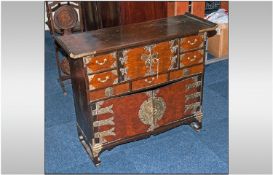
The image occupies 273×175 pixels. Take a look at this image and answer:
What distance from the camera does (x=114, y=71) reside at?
9.18ft

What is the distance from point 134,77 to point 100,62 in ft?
1.14

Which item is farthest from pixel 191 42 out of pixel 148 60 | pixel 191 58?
pixel 148 60

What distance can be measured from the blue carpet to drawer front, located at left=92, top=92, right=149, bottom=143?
26 cm

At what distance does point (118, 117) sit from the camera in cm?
304

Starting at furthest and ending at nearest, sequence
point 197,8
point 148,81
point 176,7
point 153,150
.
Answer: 1. point 197,8
2. point 176,7
3. point 153,150
4. point 148,81

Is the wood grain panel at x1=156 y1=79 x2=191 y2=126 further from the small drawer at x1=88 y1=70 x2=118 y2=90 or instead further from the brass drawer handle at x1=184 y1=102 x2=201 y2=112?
the small drawer at x1=88 y1=70 x2=118 y2=90

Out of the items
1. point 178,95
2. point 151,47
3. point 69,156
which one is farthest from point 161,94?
point 69,156

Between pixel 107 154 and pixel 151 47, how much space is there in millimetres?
1130

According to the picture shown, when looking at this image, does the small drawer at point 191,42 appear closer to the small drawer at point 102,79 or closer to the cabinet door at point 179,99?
the cabinet door at point 179,99

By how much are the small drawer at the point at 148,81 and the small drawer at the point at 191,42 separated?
0.96ft

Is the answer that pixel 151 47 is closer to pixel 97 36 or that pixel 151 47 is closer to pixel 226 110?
pixel 97 36

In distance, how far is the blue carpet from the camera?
316cm

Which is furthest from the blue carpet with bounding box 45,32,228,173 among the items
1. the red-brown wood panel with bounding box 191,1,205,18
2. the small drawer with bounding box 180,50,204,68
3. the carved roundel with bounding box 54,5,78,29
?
the red-brown wood panel with bounding box 191,1,205,18

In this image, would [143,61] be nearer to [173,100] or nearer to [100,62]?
[100,62]
